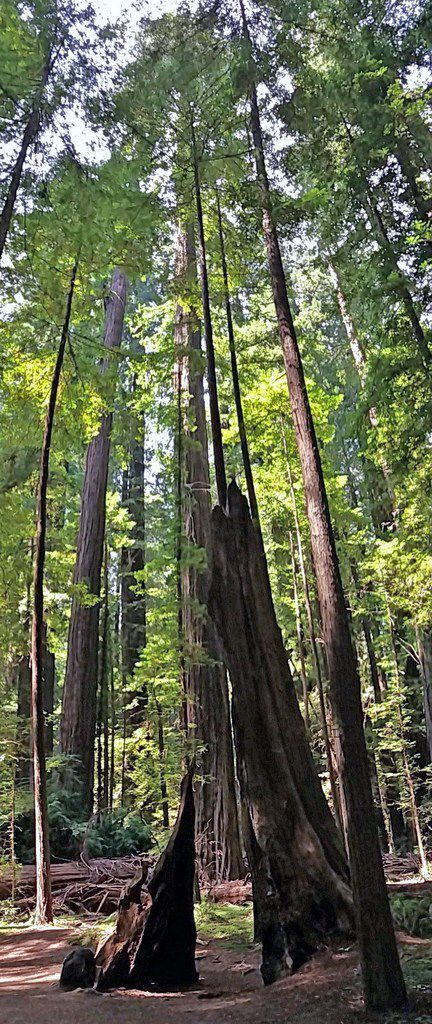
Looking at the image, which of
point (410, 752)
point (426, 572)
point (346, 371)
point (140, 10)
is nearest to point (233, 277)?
point (140, 10)

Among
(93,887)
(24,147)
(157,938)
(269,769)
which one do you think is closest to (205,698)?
(93,887)

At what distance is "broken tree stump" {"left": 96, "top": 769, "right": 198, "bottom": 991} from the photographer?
532 cm

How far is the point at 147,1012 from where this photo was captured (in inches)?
174

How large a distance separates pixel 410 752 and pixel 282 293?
12.8 metres

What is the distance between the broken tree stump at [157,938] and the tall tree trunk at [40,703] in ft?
6.91

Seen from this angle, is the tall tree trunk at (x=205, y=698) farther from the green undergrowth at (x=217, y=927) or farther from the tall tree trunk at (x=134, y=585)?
the tall tree trunk at (x=134, y=585)

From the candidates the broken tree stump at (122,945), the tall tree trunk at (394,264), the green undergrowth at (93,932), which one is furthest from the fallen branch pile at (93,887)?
the tall tree trunk at (394,264)

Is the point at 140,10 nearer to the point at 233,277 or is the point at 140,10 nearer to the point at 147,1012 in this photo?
the point at 233,277

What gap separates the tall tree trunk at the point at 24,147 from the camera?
21.3ft

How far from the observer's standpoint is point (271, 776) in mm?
5715

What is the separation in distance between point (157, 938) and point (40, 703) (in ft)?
10.6

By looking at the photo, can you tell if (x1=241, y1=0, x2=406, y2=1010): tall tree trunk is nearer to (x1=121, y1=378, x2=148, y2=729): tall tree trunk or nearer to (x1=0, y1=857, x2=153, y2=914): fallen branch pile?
(x1=0, y1=857, x2=153, y2=914): fallen branch pile

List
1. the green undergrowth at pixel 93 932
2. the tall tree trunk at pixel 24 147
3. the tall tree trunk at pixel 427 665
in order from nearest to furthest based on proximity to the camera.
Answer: the green undergrowth at pixel 93 932, the tall tree trunk at pixel 24 147, the tall tree trunk at pixel 427 665

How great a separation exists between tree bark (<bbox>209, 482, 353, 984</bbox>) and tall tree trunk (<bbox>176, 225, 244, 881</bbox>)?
279 cm
